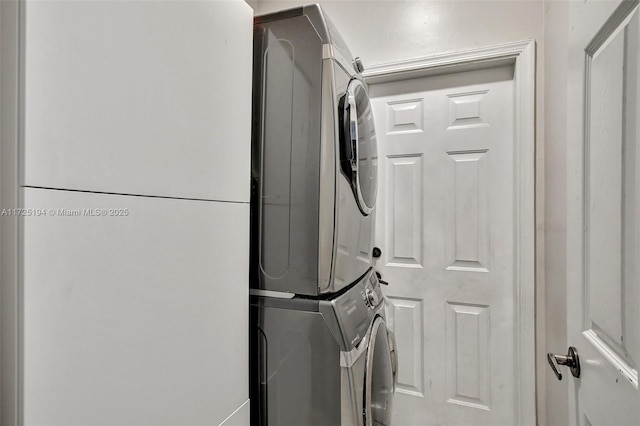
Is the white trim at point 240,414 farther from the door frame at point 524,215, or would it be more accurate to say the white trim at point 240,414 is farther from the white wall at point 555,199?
the door frame at point 524,215

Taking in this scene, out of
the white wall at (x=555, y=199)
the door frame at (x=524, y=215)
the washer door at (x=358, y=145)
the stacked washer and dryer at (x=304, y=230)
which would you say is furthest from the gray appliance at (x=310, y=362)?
the door frame at (x=524, y=215)

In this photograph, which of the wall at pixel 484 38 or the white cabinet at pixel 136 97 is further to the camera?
the wall at pixel 484 38

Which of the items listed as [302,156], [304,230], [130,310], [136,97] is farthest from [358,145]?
[130,310]

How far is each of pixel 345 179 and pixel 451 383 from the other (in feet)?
4.19

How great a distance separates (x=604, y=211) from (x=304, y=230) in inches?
27.6

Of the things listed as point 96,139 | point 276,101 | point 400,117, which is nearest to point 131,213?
point 96,139

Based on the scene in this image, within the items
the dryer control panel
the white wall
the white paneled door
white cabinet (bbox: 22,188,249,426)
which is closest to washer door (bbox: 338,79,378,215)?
the dryer control panel

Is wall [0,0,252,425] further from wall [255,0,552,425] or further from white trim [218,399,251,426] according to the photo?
wall [255,0,552,425]

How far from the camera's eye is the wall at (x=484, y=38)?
53.4 inches

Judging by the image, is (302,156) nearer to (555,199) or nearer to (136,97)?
(136,97)

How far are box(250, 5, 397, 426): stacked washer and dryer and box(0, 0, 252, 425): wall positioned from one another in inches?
7.4

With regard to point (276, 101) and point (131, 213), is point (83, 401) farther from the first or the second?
point (276, 101)

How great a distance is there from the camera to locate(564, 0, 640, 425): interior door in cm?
58

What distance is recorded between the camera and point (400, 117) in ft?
6.03
